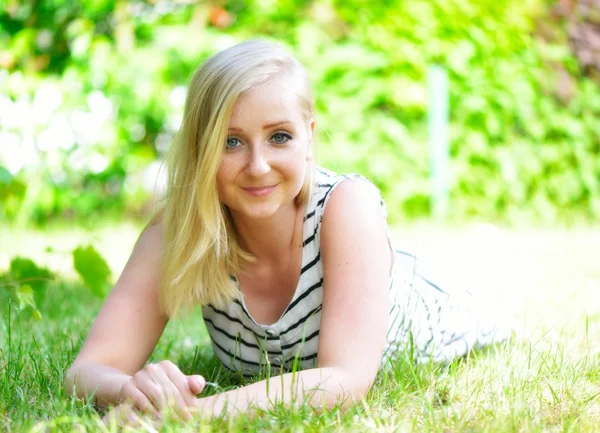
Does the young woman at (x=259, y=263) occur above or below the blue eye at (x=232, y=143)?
below

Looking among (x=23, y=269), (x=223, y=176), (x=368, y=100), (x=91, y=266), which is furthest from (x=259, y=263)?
(x=368, y=100)

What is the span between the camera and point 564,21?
20.9ft

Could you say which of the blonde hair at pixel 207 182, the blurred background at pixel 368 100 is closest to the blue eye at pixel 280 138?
the blonde hair at pixel 207 182

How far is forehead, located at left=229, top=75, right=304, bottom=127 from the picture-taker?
195 cm

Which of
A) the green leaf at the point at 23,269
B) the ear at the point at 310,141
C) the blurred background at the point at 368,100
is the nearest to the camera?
the ear at the point at 310,141

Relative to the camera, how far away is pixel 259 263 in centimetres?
226

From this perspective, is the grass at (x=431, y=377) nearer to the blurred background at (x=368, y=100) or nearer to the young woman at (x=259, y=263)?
the young woman at (x=259, y=263)

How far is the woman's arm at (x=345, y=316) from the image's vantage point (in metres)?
1.75

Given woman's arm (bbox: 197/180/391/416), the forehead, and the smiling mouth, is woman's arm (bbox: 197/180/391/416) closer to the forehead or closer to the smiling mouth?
the smiling mouth

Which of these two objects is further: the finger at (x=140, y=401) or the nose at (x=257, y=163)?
the nose at (x=257, y=163)

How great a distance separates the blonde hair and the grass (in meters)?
0.26

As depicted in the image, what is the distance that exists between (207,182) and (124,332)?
48 centimetres

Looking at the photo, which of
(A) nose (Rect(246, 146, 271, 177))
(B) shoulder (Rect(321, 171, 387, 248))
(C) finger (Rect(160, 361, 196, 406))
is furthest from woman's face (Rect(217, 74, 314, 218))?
(C) finger (Rect(160, 361, 196, 406))

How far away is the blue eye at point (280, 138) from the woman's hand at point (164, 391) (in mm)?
639
